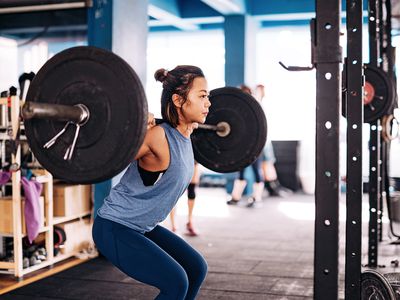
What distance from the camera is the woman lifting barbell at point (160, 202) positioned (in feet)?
6.10

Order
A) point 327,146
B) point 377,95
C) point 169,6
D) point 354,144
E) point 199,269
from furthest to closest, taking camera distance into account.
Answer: point 169,6
point 377,95
point 354,144
point 199,269
point 327,146

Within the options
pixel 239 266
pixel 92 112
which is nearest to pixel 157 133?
pixel 92 112

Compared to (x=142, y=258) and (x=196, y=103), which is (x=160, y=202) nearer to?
(x=142, y=258)

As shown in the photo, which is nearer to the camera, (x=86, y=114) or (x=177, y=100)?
(x=86, y=114)

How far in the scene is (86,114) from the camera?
1617 millimetres

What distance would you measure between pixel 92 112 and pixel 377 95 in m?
2.52

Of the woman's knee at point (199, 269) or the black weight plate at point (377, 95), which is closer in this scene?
the woman's knee at point (199, 269)

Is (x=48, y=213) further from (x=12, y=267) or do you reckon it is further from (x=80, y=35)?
(x=80, y=35)

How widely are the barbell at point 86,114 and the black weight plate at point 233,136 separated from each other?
3.33 ft

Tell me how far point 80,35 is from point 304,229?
452cm

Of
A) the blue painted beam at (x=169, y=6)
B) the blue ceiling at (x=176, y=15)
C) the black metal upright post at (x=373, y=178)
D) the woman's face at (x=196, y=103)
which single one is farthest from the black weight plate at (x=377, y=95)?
the blue painted beam at (x=169, y=6)

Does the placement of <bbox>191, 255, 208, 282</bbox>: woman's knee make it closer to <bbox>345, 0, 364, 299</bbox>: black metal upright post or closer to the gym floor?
<bbox>345, 0, 364, 299</bbox>: black metal upright post

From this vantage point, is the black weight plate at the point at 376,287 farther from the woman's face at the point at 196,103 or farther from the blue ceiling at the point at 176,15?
the blue ceiling at the point at 176,15

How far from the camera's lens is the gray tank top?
194 cm
